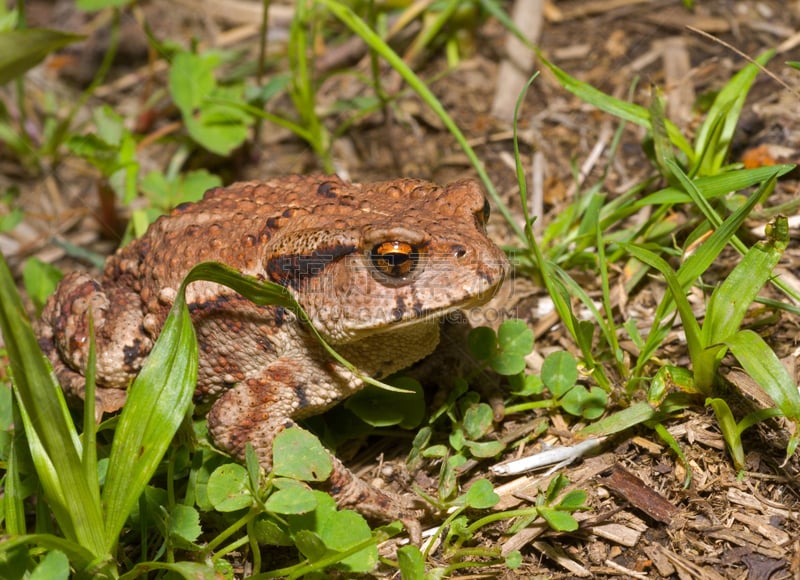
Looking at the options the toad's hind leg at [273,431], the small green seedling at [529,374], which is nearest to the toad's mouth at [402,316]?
the toad's hind leg at [273,431]

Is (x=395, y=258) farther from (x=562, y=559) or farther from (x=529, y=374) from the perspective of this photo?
(x=562, y=559)

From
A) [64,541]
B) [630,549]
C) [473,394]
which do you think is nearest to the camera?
[64,541]

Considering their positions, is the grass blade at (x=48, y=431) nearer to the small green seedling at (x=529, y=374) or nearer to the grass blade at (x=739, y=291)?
the small green seedling at (x=529, y=374)

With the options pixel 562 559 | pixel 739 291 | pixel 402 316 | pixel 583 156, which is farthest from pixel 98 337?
pixel 583 156

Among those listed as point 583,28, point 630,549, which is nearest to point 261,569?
point 630,549

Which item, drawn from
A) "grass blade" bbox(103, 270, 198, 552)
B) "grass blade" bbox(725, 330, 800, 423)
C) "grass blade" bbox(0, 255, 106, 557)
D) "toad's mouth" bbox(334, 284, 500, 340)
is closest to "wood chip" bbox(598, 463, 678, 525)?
"grass blade" bbox(725, 330, 800, 423)

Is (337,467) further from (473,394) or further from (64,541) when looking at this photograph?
(64,541)
